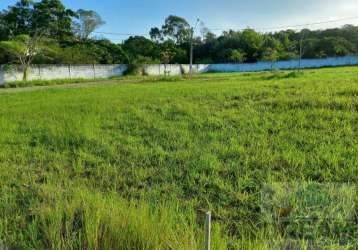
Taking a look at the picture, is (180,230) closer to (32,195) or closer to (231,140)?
(32,195)

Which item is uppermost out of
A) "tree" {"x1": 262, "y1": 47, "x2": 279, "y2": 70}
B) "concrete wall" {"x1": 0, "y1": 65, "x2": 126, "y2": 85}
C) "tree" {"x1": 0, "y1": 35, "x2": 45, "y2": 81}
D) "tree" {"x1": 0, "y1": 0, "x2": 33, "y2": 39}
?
"tree" {"x1": 0, "y1": 0, "x2": 33, "y2": 39}

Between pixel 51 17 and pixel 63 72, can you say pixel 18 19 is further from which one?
pixel 63 72

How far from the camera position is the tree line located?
85.4ft

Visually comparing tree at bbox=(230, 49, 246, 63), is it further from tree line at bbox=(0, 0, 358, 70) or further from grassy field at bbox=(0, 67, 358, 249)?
grassy field at bbox=(0, 67, 358, 249)

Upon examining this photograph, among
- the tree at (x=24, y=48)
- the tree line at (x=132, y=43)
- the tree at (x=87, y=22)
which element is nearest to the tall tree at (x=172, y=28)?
the tree line at (x=132, y=43)

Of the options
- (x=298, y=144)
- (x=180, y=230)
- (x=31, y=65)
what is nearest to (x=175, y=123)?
(x=298, y=144)

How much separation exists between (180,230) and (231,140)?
8.35 ft

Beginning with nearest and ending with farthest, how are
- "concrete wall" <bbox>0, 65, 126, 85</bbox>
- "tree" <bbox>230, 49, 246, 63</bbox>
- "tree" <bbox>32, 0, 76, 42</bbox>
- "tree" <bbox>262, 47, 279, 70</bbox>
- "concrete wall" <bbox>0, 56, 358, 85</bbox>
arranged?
"concrete wall" <bbox>0, 65, 126, 85</bbox>
"concrete wall" <bbox>0, 56, 358, 85</bbox>
"tree" <bbox>32, 0, 76, 42</bbox>
"tree" <bbox>262, 47, 279, 70</bbox>
"tree" <bbox>230, 49, 246, 63</bbox>

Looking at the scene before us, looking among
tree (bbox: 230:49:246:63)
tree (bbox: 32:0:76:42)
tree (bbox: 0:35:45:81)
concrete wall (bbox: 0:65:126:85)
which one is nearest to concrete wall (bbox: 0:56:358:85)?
concrete wall (bbox: 0:65:126:85)

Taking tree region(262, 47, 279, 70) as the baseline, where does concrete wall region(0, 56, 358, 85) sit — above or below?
below

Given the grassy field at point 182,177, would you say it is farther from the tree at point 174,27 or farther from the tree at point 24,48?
the tree at point 174,27

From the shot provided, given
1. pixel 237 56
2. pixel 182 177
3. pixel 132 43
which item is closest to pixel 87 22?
pixel 132 43

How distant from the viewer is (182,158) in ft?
12.9

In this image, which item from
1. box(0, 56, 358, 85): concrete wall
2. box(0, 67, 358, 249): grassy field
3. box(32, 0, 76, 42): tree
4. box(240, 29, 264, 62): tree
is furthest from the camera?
box(240, 29, 264, 62): tree
